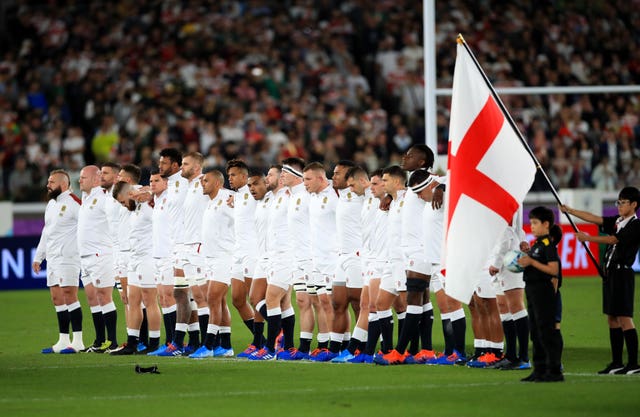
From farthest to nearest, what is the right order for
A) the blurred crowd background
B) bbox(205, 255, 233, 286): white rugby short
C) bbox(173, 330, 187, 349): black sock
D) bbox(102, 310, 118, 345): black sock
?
1. the blurred crowd background
2. bbox(102, 310, 118, 345): black sock
3. bbox(173, 330, 187, 349): black sock
4. bbox(205, 255, 233, 286): white rugby short

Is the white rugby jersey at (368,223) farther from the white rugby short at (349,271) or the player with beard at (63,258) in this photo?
the player with beard at (63,258)

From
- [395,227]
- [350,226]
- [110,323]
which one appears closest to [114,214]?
[110,323]

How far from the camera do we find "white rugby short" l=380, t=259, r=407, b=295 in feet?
46.6

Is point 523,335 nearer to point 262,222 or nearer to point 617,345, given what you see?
point 617,345

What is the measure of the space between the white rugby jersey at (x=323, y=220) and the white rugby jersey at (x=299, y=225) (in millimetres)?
79

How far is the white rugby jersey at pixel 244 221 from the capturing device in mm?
15883

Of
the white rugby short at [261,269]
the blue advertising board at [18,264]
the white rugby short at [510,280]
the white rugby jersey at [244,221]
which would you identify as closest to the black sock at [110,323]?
the white rugby jersey at [244,221]

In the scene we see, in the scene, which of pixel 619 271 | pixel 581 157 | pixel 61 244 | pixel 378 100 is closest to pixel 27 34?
pixel 378 100

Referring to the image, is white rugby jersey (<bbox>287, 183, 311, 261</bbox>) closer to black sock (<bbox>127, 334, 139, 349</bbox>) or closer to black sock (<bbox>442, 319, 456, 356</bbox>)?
black sock (<bbox>442, 319, 456, 356</bbox>)

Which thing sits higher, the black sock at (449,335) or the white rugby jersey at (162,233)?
the white rugby jersey at (162,233)

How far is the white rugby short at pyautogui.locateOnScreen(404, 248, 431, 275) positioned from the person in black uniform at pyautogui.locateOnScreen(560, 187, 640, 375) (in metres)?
1.89

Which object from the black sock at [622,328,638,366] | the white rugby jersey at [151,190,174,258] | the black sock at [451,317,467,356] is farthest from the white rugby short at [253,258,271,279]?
the black sock at [622,328,638,366]

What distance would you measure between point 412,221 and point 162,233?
11.8ft

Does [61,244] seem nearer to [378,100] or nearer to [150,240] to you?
[150,240]
